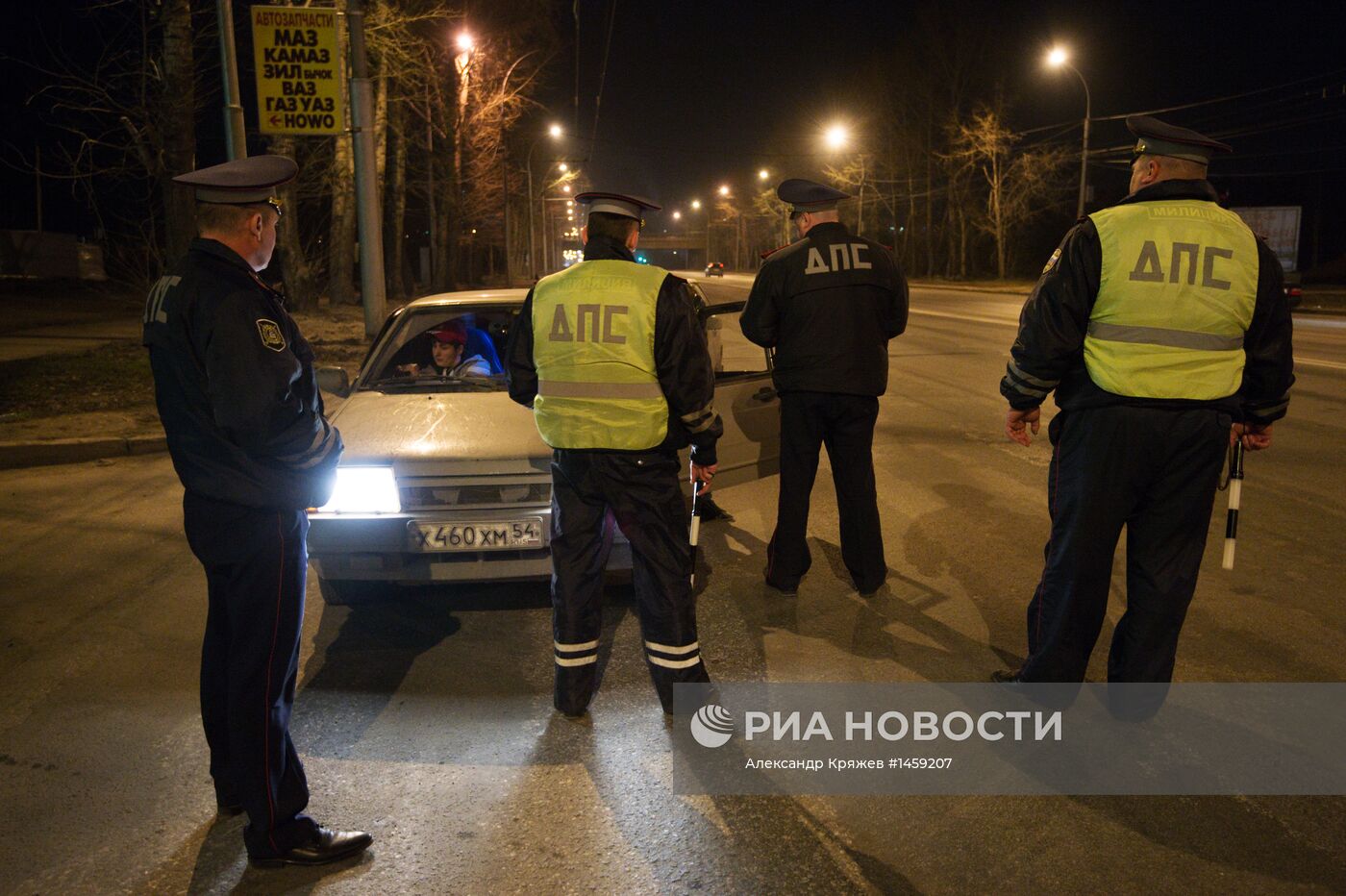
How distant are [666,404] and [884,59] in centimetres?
6205

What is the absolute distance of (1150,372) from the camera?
3426 mm

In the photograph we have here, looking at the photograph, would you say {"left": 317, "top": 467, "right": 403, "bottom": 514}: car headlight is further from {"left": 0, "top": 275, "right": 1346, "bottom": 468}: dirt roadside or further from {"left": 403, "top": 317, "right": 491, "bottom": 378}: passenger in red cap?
{"left": 0, "top": 275, "right": 1346, "bottom": 468}: dirt roadside

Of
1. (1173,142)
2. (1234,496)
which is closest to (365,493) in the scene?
(1173,142)

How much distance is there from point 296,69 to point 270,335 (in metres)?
9.88

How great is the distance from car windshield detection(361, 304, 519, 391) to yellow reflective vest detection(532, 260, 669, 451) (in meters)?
1.94

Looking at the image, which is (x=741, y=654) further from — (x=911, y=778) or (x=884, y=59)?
(x=884, y=59)

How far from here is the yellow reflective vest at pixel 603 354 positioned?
11.9 ft

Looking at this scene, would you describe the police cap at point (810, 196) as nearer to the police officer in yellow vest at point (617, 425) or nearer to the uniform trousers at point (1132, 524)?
the police officer in yellow vest at point (617, 425)

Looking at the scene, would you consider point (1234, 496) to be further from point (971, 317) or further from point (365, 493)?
point (971, 317)

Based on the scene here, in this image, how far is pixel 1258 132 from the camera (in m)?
49.5

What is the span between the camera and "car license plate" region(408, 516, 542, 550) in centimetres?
435

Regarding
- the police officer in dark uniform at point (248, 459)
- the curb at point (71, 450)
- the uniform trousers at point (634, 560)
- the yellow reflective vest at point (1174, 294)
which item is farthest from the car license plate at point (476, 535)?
the curb at point (71, 450)

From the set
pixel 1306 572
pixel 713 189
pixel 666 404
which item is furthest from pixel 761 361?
pixel 713 189

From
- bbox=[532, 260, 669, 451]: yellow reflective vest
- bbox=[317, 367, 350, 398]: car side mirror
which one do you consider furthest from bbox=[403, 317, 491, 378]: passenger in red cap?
bbox=[532, 260, 669, 451]: yellow reflective vest
